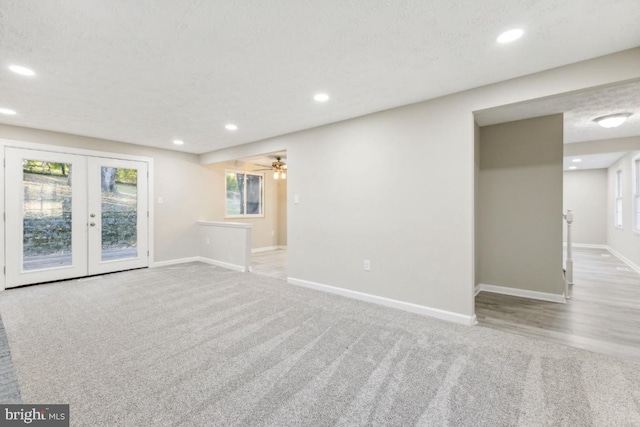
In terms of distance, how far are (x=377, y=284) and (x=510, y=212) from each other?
2256 millimetres

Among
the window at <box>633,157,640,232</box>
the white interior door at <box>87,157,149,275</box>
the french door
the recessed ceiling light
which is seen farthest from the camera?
the window at <box>633,157,640,232</box>

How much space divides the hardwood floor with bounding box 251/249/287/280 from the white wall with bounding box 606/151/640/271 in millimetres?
6800

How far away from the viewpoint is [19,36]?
1.99 m

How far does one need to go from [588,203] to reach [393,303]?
359 inches

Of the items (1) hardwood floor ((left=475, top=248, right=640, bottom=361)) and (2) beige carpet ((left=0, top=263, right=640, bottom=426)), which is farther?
(1) hardwood floor ((left=475, top=248, right=640, bottom=361))

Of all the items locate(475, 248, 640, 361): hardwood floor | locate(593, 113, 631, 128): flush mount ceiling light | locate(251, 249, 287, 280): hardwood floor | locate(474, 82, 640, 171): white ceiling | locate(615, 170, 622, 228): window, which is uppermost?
locate(474, 82, 640, 171): white ceiling

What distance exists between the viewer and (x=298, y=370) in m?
2.09

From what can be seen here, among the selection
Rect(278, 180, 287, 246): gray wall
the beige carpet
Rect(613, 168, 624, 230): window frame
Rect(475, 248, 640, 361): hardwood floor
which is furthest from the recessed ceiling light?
Rect(613, 168, 624, 230): window frame

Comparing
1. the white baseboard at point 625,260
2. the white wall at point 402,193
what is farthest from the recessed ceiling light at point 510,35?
the white baseboard at point 625,260

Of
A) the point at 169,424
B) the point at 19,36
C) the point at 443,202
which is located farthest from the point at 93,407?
the point at 443,202

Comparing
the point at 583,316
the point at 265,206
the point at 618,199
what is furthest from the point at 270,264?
the point at 618,199

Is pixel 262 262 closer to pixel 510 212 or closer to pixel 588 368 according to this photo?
pixel 510 212

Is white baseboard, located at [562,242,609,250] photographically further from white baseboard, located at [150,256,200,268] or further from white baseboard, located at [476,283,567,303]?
white baseboard, located at [150,256,200,268]

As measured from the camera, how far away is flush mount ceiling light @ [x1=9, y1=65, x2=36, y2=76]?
2.44m
